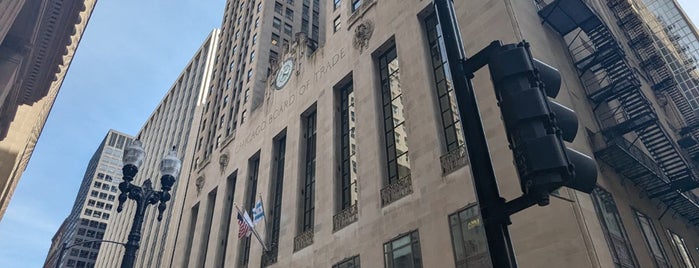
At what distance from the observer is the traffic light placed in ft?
12.0

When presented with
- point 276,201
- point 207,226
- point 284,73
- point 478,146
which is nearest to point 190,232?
point 207,226

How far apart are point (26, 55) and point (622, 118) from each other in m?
34.6

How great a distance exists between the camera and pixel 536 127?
394 centimetres

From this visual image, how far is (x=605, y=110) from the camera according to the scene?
2744 centimetres

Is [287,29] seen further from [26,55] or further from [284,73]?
[26,55]

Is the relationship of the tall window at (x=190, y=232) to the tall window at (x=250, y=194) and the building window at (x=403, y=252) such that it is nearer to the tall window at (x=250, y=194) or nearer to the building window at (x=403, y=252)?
the tall window at (x=250, y=194)

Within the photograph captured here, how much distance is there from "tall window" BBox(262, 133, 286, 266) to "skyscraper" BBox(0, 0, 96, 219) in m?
18.3

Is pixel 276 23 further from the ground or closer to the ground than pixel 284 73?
further from the ground

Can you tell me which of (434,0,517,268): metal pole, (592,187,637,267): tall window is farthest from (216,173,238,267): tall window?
(434,0,517,268): metal pole

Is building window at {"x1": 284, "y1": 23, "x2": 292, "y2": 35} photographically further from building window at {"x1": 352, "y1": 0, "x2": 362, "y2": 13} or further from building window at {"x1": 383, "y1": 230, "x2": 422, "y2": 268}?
building window at {"x1": 383, "y1": 230, "x2": 422, "y2": 268}

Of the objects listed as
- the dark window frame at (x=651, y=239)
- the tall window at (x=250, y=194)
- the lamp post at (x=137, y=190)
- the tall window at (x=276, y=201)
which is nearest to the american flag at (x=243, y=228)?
the tall window at (x=276, y=201)

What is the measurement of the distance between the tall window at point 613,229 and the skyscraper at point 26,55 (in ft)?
84.1

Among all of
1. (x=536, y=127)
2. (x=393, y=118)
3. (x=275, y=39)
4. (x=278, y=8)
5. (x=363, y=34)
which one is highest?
(x=278, y=8)

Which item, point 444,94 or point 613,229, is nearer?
point 613,229
